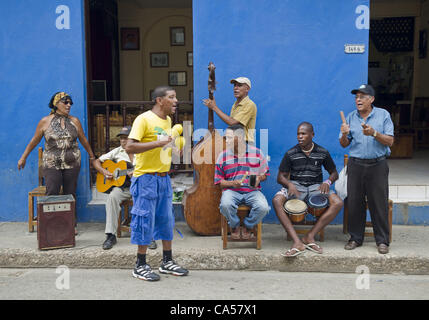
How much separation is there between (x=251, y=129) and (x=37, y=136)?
8.17 feet

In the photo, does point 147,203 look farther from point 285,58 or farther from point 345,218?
point 285,58

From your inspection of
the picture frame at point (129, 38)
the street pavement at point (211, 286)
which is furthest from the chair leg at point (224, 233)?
the picture frame at point (129, 38)

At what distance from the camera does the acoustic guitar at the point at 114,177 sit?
17.6 ft

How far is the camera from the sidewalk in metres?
4.74

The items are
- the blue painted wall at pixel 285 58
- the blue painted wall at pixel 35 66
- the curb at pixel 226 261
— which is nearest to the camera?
the curb at pixel 226 261

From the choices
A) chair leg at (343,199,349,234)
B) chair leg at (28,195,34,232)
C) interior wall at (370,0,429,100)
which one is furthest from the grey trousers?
interior wall at (370,0,429,100)

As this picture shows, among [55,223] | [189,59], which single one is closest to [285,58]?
[55,223]

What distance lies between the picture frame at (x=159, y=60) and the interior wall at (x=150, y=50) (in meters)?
0.07

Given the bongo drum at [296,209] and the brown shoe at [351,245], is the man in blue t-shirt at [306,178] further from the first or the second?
the brown shoe at [351,245]

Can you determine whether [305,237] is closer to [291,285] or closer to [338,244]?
[338,244]

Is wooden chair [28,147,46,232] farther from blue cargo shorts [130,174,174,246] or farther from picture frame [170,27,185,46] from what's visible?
picture frame [170,27,185,46]

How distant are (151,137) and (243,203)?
1428mm

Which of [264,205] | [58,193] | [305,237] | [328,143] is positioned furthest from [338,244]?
[58,193]

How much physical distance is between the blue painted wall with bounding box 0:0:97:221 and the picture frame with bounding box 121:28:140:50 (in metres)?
5.61
